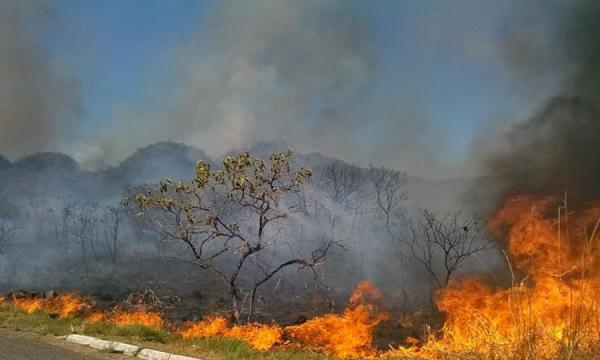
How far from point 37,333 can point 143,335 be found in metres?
2.88

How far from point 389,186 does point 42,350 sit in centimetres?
5070

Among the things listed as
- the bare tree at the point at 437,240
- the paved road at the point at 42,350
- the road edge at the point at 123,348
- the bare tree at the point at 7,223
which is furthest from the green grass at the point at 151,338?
the bare tree at the point at 7,223

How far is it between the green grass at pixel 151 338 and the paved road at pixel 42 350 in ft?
2.56

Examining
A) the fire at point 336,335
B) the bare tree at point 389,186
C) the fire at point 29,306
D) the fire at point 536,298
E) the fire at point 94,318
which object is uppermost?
the bare tree at point 389,186

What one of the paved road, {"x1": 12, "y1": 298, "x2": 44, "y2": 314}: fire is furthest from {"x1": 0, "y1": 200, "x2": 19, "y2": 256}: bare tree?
the paved road

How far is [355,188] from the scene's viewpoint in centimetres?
5981

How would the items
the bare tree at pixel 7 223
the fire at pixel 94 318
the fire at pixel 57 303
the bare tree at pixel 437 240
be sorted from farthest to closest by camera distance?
the bare tree at pixel 7 223, the bare tree at pixel 437 240, the fire at pixel 57 303, the fire at pixel 94 318

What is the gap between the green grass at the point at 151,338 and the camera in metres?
9.55

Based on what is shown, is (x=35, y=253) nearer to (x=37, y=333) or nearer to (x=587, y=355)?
(x=37, y=333)

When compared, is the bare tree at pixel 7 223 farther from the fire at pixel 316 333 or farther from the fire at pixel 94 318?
the fire at pixel 316 333

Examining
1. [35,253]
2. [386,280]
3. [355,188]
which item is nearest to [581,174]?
[386,280]

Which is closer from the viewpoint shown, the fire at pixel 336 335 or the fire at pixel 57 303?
the fire at pixel 336 335

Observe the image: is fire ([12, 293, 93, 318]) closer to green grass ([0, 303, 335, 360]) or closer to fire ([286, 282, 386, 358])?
green grass ([0, 303, 335, 360])

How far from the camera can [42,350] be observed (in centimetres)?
986
